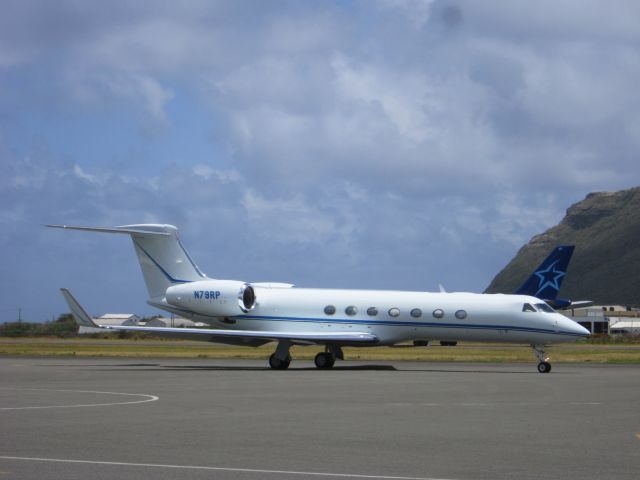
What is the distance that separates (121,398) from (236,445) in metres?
8.21

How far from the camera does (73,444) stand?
42.4ft

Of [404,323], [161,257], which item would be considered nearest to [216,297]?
[161,257]

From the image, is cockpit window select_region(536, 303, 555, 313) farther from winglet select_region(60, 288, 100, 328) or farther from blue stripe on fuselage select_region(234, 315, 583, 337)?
winglet select_region(60, 288, 100, 328)

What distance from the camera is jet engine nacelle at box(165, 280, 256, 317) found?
38594mm

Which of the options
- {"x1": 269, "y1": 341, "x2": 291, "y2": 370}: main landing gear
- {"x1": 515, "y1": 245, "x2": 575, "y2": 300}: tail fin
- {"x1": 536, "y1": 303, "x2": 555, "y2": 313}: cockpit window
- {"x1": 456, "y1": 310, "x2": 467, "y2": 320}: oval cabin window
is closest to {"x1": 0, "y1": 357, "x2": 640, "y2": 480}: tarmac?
{"x1": 536, "y1": 303, "x2": 555, "y2": 313}: cockpit window

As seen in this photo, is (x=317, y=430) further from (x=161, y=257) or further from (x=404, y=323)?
(x=161, y=257)

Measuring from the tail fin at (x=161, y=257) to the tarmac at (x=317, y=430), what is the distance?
13.8 metres

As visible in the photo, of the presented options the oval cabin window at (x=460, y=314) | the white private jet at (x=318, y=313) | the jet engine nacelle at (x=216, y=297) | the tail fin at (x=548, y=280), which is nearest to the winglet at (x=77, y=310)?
the white private jet at (x=318, y=313)

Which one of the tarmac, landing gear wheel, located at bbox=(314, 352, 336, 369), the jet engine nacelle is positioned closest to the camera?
the tarmac

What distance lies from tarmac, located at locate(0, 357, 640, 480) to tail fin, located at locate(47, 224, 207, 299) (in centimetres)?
1379

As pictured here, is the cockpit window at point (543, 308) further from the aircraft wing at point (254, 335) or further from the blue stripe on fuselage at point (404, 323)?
the aircraft wing at point (254, 335)

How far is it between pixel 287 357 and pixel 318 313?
2503mm

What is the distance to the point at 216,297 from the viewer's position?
127 feet

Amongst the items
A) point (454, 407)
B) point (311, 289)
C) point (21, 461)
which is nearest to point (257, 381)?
point (454, 407)
